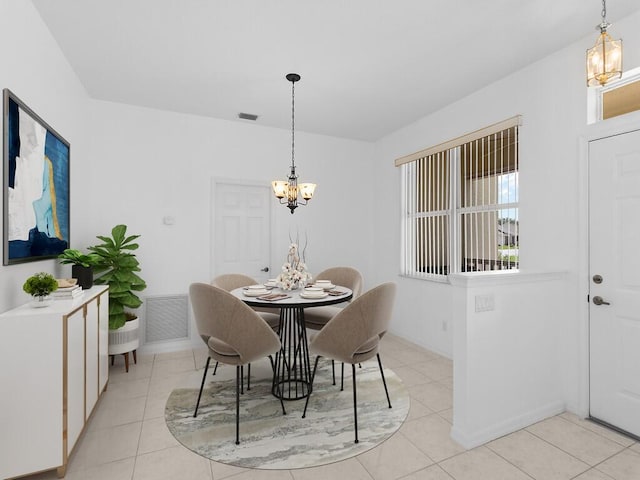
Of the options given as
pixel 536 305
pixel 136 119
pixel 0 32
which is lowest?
pixel 536 305

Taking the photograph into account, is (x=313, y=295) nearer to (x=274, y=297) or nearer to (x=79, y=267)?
(x=274, y=297)

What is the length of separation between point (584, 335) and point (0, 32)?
4114mm

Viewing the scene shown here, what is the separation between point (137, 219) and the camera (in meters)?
3.79

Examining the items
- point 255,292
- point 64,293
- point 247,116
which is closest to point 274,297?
point 255,292

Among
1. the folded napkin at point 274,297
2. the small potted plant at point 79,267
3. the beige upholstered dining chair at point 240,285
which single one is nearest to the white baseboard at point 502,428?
the folded napkin at point 274,297

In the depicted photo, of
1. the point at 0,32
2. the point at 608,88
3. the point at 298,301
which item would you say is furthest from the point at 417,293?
the point at 0,32

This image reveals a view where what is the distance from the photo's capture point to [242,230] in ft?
14.2

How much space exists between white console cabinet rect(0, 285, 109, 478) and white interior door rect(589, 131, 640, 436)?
11.1ft

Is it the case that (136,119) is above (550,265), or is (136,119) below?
above

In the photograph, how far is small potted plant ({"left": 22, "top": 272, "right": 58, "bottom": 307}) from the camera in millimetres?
1833

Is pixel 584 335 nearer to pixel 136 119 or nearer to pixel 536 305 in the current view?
pixel 536 305

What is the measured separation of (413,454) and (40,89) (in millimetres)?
3419

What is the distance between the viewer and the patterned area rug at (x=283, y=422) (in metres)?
2.02

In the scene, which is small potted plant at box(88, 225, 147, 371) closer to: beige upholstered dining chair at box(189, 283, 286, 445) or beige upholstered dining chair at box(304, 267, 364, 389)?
beige upholstered dining chair at box(189, 283, 286, 445)
